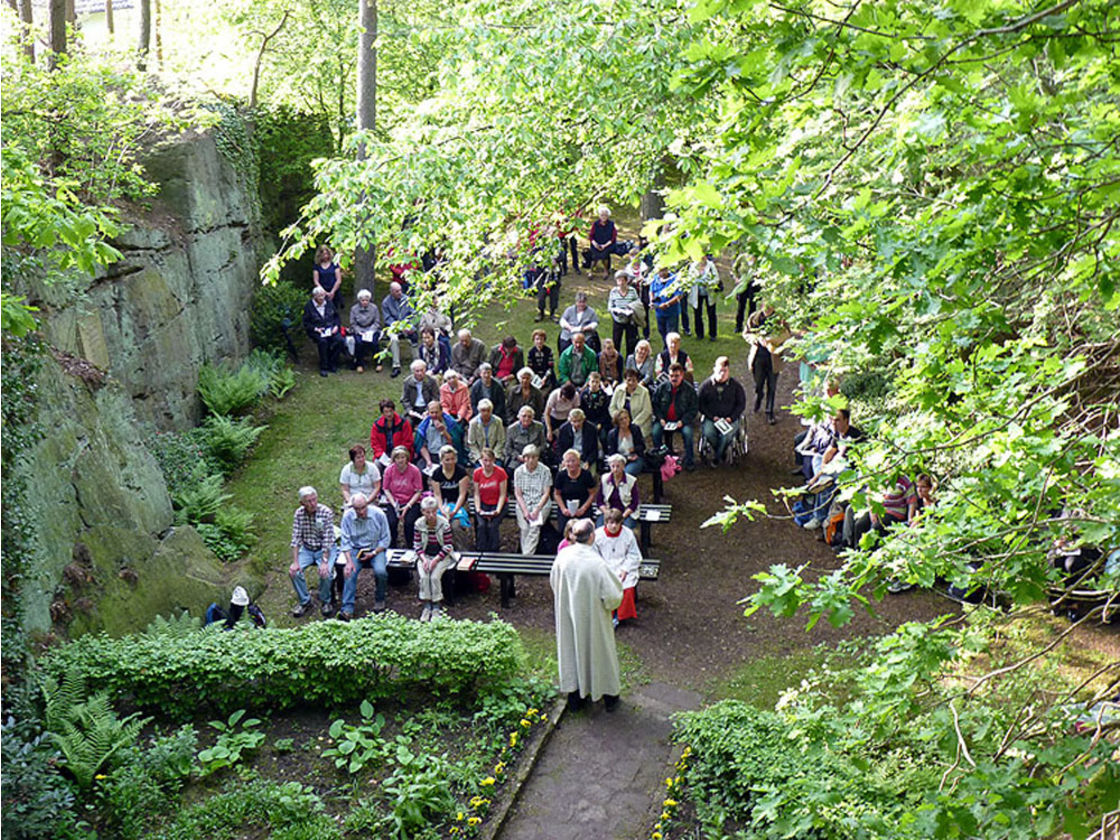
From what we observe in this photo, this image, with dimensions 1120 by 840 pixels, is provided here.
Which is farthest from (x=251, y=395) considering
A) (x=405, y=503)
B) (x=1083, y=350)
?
(x=1083, y=350)

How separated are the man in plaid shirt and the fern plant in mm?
2916

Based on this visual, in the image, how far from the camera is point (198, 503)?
14047 mm

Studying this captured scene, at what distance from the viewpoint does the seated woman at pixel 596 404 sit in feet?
47.2

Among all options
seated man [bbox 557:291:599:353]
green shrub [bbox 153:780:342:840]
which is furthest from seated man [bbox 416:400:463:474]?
green shrub [bbox 153:780:342:840]

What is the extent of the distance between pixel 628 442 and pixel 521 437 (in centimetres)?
134

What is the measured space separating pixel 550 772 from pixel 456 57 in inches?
262

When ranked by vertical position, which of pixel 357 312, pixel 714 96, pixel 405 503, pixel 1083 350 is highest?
pixel 714 96

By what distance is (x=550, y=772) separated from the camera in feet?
30.5

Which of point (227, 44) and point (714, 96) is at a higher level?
point (227, 44)

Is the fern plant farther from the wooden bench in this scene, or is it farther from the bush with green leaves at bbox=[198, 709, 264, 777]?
the wooden bench

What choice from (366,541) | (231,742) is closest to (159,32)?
(366,541)

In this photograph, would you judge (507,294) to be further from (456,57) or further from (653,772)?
(653,772)

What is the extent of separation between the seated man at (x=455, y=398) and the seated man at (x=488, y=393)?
12 centimetres

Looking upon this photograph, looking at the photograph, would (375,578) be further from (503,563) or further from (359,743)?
(359,743)
